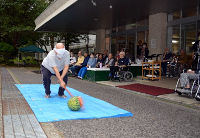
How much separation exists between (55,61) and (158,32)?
10.3 meters

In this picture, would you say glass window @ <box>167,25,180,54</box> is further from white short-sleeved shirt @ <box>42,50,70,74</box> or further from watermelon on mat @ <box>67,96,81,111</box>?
watermelon on mat @ <box>67,96,81,111</box>

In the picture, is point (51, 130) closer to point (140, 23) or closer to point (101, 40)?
point (140, 23)

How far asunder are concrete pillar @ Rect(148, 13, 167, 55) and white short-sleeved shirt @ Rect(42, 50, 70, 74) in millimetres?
9892

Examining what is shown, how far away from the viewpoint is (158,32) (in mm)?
15180

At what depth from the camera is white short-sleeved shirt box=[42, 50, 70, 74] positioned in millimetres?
6352

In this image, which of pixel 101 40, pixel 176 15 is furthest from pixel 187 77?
pixel 101 40

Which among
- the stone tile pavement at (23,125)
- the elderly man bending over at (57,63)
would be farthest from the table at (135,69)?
the stone tile pavement at (23,125)

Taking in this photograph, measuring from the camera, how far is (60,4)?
15336mm

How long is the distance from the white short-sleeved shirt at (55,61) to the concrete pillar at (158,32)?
9.89 metres

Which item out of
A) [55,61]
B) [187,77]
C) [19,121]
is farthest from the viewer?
[187,77]

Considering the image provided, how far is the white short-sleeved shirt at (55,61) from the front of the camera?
250 inches

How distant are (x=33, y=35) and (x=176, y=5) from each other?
20.0 m

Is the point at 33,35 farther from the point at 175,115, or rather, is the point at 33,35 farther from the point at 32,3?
the point at 175,115

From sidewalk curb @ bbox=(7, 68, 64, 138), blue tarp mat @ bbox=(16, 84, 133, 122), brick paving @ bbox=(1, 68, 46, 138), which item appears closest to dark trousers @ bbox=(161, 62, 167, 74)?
blue tarp mat @ bbox=(16, 84, 133, 122)
